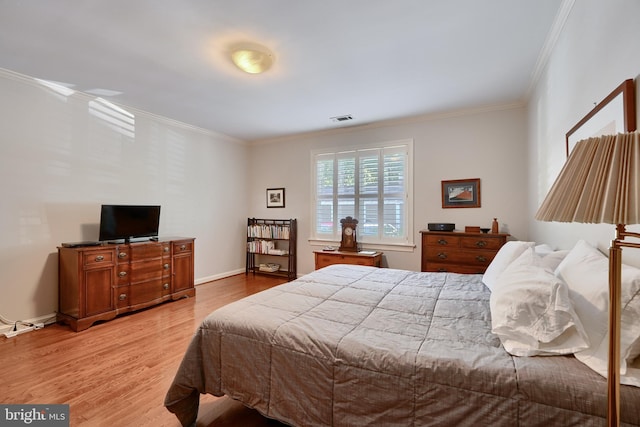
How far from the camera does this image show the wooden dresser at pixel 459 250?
3.34 meters

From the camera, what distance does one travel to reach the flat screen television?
3306 mm

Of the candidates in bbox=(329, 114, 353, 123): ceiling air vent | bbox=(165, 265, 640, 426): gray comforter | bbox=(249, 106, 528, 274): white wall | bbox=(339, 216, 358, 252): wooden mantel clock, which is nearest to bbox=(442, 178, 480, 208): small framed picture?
bbox=(249, 106, 528, 274): white wall

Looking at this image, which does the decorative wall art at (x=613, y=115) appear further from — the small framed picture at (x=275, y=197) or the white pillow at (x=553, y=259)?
the small framed picture at (x=275, y=197)

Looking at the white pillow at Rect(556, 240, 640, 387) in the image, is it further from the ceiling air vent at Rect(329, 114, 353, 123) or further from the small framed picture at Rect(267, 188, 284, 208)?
the small framed picture at Rect(267, 188, 284, 208)

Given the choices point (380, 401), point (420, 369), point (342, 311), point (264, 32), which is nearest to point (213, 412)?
point (342, 311)

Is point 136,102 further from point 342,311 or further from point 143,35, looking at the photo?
point 342,311

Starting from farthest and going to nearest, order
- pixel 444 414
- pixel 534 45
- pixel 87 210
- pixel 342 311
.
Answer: pixel 87 210 < pixel 534 45 < pixel 342 311 < pixel 444 414

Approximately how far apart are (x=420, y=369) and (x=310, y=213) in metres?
4.13

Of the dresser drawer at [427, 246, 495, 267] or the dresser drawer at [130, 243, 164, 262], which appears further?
the dresser drawer at [130, 243, 164, 262]

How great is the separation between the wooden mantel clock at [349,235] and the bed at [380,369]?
249cm

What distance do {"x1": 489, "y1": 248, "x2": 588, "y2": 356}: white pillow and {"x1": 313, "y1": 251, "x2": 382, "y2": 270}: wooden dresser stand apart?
110 inches

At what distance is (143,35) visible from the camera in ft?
7.41

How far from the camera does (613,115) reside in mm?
1406

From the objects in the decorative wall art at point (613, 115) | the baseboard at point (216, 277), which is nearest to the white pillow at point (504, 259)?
the decorative wall art at point (613, 115)
